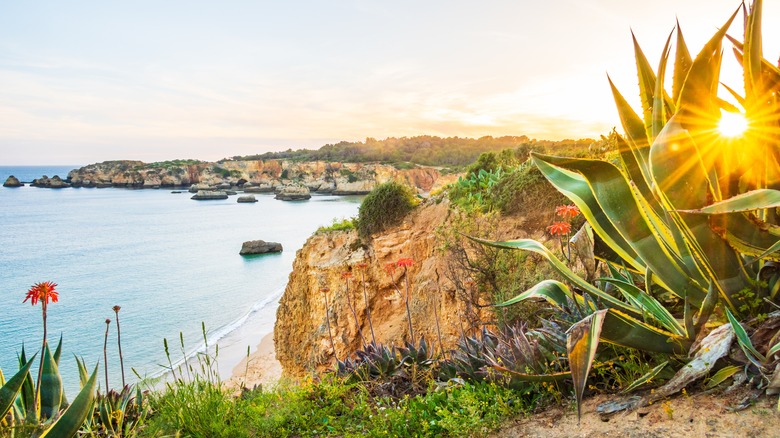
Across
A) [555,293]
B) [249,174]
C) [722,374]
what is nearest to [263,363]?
[555,293]

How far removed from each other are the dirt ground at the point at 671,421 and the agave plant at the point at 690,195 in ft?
1.09

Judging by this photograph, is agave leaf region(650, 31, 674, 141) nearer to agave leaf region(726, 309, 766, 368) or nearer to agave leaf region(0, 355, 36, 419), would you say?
agave leaf region(726, 309, 766, 368)

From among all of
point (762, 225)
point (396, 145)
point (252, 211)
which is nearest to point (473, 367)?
point (762, 225)

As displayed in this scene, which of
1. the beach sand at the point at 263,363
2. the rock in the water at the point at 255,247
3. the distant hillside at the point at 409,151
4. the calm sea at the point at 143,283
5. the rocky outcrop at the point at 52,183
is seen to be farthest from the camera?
the rocky outcrop at the point at 52,183

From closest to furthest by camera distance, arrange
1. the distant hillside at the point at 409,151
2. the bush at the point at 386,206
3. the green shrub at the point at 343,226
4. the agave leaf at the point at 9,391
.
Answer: the agave leaf at the point at 9,391 < the bush at the point at 386,206 < the green shrub at the point at 343,226 < the distant hillside at the point at 409,151

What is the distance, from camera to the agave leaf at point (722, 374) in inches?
84.4

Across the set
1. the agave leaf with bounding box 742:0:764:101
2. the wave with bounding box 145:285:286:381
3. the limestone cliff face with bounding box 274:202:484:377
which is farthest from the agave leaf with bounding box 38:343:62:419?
the wave with bounding box 145:285:286:381

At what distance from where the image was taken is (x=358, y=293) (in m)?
11.2

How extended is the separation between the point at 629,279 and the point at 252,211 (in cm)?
6603

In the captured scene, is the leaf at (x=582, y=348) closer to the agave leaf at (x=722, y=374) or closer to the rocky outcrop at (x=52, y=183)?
the agave leaf at (x=722, y=374)

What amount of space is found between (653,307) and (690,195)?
26.0 inches

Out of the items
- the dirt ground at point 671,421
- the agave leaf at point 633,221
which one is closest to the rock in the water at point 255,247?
the dirt ground at point 671,421

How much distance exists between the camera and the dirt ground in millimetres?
1939

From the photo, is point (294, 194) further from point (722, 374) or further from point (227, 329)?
point (722, 374)
